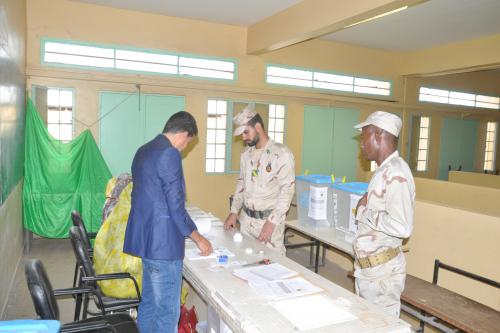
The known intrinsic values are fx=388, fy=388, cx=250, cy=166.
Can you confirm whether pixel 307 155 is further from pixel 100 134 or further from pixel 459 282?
pixel 459 282

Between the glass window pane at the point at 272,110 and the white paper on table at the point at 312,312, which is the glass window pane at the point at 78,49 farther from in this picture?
the white paper on table at the point at 312,312

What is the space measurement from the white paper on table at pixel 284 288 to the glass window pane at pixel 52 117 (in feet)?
14.6

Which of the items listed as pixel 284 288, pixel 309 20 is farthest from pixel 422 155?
pixel 284 288

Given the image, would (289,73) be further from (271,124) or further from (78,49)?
(78,49)

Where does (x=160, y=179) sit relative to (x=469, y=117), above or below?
below

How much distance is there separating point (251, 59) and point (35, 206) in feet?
12.6

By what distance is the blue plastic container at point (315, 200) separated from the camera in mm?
3602

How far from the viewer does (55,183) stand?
471 centimetres

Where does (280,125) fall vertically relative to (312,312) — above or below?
above

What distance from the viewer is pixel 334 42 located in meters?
6.99

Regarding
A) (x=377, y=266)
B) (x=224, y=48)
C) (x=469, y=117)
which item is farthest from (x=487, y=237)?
(x=469, y=117)

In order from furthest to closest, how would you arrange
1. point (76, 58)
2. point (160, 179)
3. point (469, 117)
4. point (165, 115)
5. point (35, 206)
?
point (469, 117) < point (165, 115) < point (76, 58) < point (35, 206) < point (160, 179)

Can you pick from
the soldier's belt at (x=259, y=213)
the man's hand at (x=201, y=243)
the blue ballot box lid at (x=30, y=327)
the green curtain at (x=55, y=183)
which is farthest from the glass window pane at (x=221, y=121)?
the blue ballot box lid at (x=30, y=327)

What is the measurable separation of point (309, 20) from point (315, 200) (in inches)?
89.0
